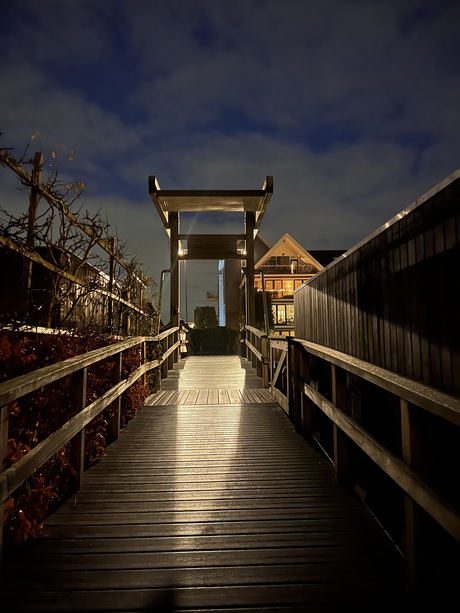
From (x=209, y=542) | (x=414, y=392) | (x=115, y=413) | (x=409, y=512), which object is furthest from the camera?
(x=115, y=413)

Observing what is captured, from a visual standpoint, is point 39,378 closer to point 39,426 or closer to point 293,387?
point 39,426

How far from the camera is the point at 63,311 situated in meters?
5.57

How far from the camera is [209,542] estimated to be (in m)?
2.50

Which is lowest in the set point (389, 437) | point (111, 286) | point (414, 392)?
point (389, 437)

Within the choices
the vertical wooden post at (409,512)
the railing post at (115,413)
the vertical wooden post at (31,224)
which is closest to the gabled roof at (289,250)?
the railing post at (115,413)

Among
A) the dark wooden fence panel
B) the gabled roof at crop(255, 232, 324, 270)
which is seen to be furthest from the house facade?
the dark wooden fence panel

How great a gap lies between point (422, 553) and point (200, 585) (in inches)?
44.5

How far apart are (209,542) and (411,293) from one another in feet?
6.71

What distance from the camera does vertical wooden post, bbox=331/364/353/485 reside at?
3305mm

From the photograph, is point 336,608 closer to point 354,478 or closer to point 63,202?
point 354,478

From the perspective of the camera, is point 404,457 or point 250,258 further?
point 250,258

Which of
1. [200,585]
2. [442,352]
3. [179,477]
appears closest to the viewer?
[200,585]

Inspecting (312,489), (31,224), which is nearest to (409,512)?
(312,489)

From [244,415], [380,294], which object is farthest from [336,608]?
[244,415]
